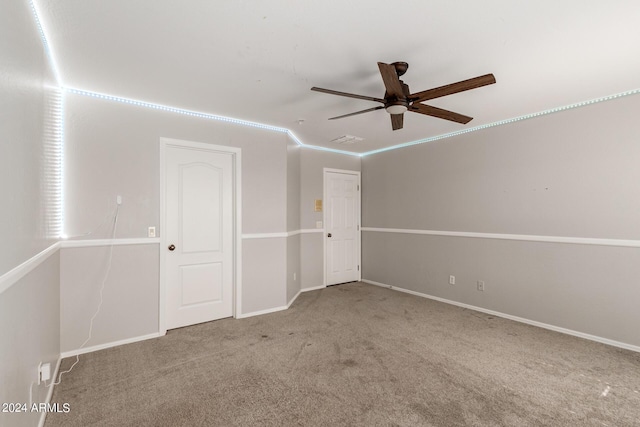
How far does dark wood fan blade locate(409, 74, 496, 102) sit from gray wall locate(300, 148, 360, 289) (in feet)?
9.66

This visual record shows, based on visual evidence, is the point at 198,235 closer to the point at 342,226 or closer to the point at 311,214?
the point at 311,214

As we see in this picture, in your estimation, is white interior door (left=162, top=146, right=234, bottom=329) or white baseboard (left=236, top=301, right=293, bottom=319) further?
white baseboard (left=236, top=301, right=293, bottom=319)

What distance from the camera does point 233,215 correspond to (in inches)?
150

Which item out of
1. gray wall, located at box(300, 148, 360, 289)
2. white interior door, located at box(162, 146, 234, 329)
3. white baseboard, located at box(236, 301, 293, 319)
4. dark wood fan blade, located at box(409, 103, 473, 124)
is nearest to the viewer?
dark wood fan blade, located at box(409, 103, 473, 124)

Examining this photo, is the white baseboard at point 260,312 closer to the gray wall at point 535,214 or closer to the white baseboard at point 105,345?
the white baseboard at point 105,345

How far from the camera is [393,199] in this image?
17.3ft

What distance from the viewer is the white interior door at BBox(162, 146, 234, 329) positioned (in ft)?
11.2

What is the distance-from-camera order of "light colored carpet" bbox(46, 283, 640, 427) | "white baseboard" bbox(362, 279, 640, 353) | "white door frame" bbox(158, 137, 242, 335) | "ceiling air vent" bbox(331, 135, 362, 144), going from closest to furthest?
"light colored carpet" bbox(46, 283, 640, 427) < "white baseboard" bbox(362, 279, 640, 353) < "white door frame" bbox(158, 137, 242, 335) < "ceiling air vent" bbox(331, 135, 362, 144)

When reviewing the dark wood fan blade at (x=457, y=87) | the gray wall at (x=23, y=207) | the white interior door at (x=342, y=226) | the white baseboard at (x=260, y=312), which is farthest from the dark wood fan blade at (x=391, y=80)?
the white interior door at (x=342, y=226)

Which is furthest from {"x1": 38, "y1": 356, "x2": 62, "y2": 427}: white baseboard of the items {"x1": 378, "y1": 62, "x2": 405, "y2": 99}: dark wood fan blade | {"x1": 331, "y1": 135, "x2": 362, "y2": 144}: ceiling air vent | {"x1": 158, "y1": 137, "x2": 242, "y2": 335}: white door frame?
{"x1": 331, "y1": 135, "x2": 362, "y2": 144}: ceiling air vent

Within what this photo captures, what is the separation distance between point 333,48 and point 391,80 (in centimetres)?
48

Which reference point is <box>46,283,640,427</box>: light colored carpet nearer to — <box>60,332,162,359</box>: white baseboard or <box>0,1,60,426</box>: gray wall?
<box>60,332,162,359</box>: white baseboard

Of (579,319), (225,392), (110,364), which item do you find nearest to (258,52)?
(225,392)

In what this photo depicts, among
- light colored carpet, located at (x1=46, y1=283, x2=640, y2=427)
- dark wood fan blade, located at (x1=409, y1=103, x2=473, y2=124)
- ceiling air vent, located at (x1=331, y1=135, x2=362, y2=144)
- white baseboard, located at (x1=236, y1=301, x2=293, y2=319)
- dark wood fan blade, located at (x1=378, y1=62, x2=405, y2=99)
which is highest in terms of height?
ceiling air vent, located at (x1=331, y1=135, x2=362, y2=144)
